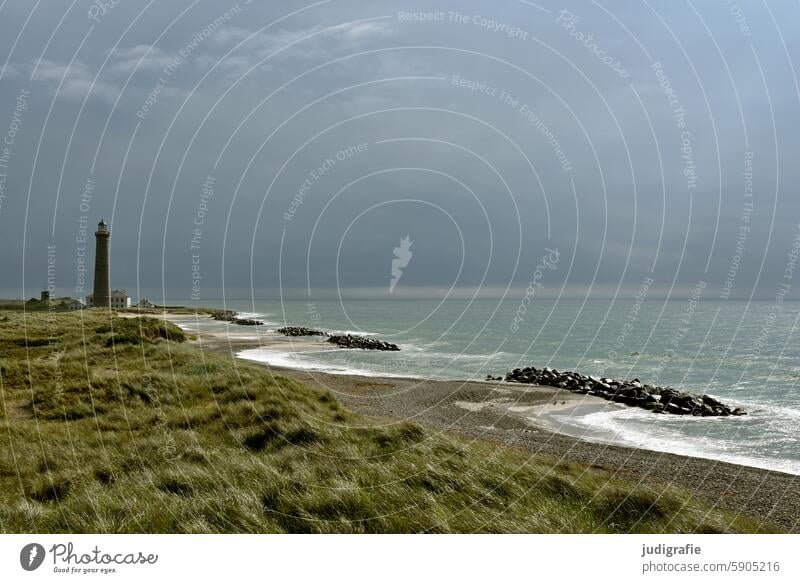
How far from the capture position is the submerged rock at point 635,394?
24164 mm

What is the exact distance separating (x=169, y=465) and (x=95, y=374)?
995 cm

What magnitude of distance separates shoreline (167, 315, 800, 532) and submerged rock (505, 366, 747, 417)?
3.17 feet

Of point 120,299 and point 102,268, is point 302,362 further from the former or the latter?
point 120,299

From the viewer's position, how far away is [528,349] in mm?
55594

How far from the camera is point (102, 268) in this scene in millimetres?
A: 66750

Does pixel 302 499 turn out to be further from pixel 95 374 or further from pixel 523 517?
pixel 95 374

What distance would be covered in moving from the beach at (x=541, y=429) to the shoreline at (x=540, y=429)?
0.08 ft

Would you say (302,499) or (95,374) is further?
(95,374)

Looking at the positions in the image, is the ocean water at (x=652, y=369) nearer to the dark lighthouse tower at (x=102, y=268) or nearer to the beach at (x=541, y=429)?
the beach at (x=541, y=429)

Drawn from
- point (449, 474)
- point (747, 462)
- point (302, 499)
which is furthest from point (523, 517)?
point (747, 462)
